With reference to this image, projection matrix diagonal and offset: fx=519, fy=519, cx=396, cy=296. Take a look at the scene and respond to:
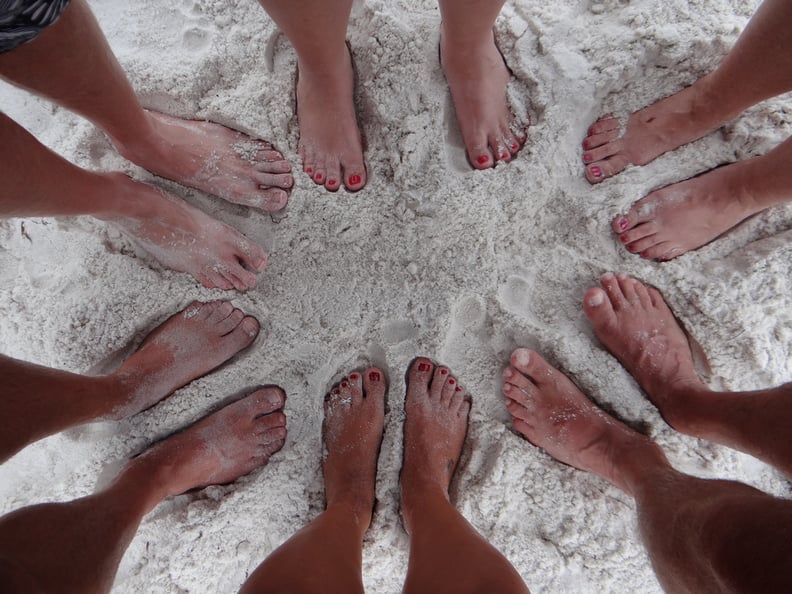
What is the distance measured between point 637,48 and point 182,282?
1.26 meters

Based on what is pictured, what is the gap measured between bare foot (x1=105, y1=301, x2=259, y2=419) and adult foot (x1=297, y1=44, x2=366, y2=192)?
413 mm

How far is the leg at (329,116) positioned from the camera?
110cm

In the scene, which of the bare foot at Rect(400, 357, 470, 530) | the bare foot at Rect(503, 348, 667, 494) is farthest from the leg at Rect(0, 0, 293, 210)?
the bare foot at Rect(503, 348, 667, 494)

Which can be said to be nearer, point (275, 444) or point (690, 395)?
point (690, 395)

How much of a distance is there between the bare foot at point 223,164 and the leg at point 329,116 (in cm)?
9

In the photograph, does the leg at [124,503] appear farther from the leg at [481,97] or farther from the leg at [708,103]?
the leg at [708,103]

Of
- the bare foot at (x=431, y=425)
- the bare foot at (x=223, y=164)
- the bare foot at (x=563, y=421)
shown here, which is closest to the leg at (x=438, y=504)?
the bare foot at (x=431, y=425)

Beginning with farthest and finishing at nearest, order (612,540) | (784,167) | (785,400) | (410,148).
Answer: (410,148), (612,540), (784,167), (785,400)

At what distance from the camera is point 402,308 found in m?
1.26

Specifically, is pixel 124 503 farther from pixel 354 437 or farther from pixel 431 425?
pixel 431 425

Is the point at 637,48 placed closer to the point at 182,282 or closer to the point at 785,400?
the point at 785,400

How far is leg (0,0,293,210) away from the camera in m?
0.81

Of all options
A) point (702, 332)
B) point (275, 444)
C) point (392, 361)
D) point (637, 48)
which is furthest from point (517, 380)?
point (637, 48)

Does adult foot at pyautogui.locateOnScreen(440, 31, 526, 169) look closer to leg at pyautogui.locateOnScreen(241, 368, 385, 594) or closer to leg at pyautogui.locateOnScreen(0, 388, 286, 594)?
leg at pyautogui.locateOnScreen(241, 368, 385, 594)
